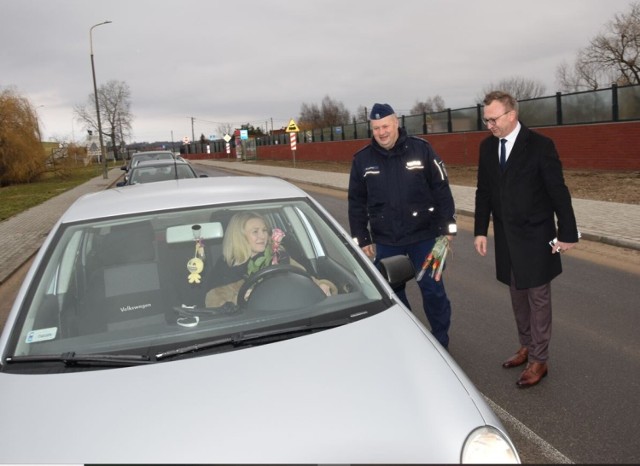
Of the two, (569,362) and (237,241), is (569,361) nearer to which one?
(569,362)

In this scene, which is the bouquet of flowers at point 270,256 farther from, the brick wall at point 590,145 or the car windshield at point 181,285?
the brick wall at point 590,145

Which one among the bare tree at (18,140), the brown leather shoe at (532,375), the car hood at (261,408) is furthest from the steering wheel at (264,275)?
the bare tree at (18,140)

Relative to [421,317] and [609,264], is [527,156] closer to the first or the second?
[421,317]

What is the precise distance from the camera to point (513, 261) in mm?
3738

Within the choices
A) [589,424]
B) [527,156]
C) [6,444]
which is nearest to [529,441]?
[589,424]

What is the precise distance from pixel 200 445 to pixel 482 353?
10.6 ft

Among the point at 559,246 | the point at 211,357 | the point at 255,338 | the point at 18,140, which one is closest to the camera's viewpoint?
the point at 211,357

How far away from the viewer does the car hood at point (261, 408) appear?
1.61 metres

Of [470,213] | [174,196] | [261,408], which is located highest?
[174,196]

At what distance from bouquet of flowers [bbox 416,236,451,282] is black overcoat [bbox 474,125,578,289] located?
0.43 meters

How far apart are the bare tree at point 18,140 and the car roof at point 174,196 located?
128ft

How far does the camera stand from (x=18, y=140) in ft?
122

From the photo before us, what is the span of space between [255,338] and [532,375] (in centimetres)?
236

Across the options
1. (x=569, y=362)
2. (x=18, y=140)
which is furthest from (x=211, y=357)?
(x=18, y=140)
